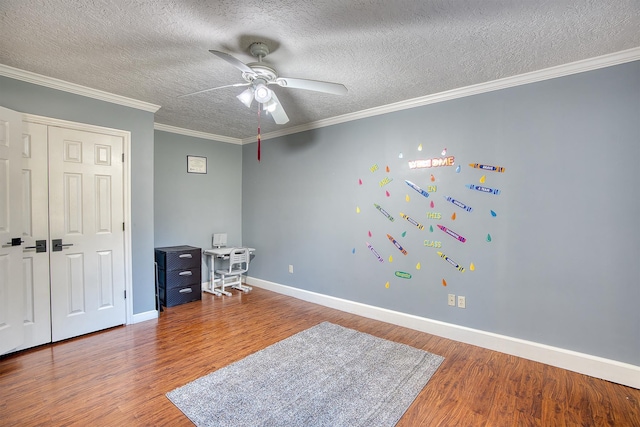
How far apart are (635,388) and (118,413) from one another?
142 inches

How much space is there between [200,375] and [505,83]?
11.8 feet

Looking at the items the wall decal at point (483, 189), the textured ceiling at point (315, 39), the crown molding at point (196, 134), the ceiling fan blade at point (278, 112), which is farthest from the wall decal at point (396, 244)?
the crown molding at point (196, 134)

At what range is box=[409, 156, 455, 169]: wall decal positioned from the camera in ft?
9.74

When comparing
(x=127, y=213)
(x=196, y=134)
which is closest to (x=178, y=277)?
(x=127, y=213)

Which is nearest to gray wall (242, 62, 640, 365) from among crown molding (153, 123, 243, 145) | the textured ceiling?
the textured ceiling

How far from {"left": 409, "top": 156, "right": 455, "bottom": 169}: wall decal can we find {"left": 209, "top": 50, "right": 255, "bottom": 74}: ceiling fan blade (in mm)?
1934

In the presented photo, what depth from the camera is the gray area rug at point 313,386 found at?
1.83m

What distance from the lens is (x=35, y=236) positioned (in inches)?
105

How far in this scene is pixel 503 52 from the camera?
2.19 metres

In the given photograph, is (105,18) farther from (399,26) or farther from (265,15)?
(399,26)

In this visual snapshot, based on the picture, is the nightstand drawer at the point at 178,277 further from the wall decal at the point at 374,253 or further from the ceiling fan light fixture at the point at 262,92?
the ceiling fan light fixture at the point at 262,92

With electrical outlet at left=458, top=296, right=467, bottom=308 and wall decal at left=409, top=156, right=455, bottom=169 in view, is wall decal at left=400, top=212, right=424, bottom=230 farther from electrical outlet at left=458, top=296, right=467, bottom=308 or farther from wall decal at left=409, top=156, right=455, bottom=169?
electrical outlet at left=458, top=296, right=467, bottom=308

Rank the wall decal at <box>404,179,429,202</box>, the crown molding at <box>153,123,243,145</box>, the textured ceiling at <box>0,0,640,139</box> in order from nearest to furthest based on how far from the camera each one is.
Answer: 1. the textured ceiling at <box>0,0,640,139</box>
2. the wall decal at <box>404,179,429,202</box>
3. the crown molding at <box>153,123,243,145</box>

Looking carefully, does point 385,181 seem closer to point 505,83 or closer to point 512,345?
point 505,83
